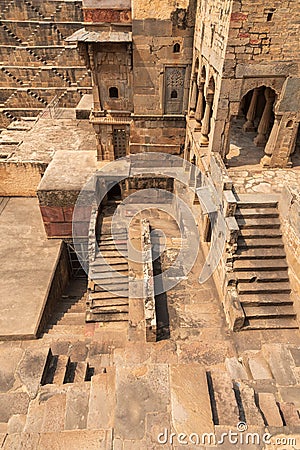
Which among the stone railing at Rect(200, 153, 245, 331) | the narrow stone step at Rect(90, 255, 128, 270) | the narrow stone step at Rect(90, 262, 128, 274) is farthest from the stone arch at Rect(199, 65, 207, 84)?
the narrow stone step at Rect(90, 262, 128, 274)

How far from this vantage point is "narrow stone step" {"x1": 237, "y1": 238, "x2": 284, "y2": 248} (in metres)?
8.36

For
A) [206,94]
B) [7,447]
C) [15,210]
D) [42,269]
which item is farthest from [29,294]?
[206,94]

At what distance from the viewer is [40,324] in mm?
9570

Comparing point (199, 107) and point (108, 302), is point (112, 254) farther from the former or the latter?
point (199, 107)

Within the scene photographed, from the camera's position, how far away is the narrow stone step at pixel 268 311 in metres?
7.76

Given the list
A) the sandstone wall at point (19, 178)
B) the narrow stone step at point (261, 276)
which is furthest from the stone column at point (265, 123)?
the sandstone wall at point (19, 178)

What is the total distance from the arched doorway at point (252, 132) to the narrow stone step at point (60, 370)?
790 centimetres

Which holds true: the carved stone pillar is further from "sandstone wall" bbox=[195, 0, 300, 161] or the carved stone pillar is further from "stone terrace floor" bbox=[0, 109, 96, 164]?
"sandstone wall" bbox=[195, 0, 300, 161]

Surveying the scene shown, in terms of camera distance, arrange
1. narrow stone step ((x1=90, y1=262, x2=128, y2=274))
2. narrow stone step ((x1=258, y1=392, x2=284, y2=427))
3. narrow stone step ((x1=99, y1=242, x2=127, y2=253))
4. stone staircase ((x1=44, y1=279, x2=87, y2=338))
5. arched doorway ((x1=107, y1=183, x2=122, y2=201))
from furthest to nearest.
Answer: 1. arched doorway ((x1=107, y1=183, x2=122, y2=201))
2. narrow stone step ((x1=99, y1=242, x2=127, y2=253))
3. narrow stone step ((x1=90, y1=262, x2=128, y2=274))
4. stone staircase ((x1=44, y1=279, x2=87, y2=338))
5. narrow stone step ((x1=258, y1=392, x2=284, y2=427))

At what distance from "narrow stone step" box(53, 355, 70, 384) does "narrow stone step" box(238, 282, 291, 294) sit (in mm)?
4591

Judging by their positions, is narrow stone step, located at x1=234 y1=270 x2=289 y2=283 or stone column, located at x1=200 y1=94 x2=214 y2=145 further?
stone column, located at x1=200 y1=94 x2=214 y2=145

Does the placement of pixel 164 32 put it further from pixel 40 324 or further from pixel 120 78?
pixel 40 324

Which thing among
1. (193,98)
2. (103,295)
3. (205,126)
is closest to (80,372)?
(103,295)

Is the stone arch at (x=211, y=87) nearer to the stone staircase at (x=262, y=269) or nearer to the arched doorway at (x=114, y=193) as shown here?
the stone staircase at (x=262, y=269)
